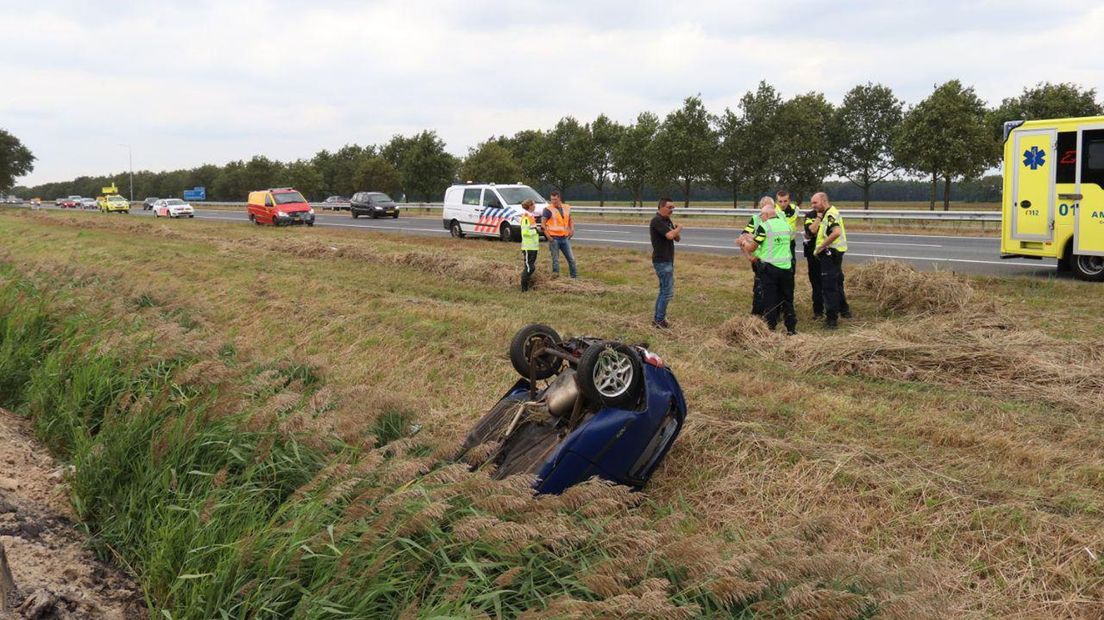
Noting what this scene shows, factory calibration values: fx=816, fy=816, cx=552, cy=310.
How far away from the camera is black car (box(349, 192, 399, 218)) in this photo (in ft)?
140

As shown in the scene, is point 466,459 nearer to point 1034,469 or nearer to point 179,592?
point 179,592

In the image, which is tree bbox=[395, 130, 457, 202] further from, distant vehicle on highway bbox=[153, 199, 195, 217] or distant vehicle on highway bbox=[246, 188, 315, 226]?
distant vehicle on highway bbox=[246, 188, 315, 226]

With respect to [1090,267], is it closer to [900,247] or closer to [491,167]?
[900,247]

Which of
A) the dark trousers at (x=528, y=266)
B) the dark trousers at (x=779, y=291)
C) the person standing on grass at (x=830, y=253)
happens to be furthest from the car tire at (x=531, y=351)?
the dark trousers at (x=528, y=266)

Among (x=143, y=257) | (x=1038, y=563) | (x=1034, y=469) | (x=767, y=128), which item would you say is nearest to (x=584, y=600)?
(x=1038, y=563)

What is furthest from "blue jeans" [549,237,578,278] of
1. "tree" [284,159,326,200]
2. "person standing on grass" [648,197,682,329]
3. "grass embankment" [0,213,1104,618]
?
"tree" [284,159,326,200]

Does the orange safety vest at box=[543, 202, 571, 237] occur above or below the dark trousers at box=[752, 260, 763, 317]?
above

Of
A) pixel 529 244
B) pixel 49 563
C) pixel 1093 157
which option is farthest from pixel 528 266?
pixel 49 563

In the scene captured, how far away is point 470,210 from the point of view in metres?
26.0

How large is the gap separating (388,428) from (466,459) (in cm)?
97

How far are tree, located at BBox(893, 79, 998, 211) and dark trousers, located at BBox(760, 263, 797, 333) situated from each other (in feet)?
106

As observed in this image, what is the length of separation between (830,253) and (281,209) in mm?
28328

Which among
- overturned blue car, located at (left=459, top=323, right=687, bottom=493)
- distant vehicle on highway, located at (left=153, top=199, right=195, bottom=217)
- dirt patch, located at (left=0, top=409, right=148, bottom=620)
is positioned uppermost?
distant vehicle on highway, located at (left=153, top=199, right=195, bottom=217)

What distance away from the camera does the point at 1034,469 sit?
5.04 metres
